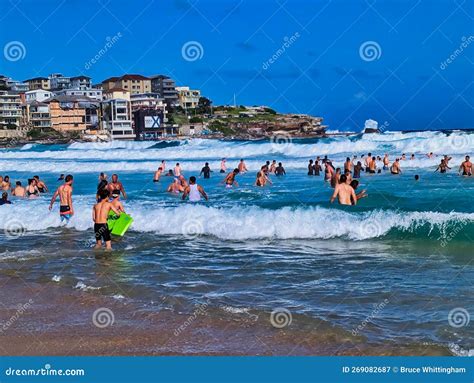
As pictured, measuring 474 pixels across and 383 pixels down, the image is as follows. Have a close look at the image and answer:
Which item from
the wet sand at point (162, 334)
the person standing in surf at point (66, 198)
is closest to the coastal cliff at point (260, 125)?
the person standing in surf at point (66, 198)

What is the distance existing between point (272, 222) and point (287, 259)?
3.29 meters

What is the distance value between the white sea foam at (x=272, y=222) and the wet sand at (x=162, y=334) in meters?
6.16

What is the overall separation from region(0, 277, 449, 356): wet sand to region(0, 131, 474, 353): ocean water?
21 centimetres

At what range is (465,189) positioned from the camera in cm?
2119

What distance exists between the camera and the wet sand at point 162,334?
5.91 meters

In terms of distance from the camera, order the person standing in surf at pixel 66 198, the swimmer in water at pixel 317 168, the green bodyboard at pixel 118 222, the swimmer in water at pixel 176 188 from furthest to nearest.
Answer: the swimmer in water at pixel 317 168 < the swimmer in water at pixel 176 188 < the person standing in surf at pixel 66 198 < the green bodyboard at pixel 118 222

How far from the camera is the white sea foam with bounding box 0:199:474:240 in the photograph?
13.1 m

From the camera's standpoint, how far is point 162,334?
643cm

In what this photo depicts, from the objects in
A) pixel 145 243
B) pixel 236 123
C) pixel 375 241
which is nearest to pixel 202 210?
pixel 145 243

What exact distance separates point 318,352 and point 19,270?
6036 mm

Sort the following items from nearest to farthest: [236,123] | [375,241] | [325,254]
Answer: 1. [325,254]
2. [375,241]
3. [236,123]

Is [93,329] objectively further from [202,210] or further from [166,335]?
[202,210]

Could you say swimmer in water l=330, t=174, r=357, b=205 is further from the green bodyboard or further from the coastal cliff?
the coastal cliff

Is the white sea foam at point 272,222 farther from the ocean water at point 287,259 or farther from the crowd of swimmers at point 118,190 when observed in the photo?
the crowd of swimmers at point 118,190
